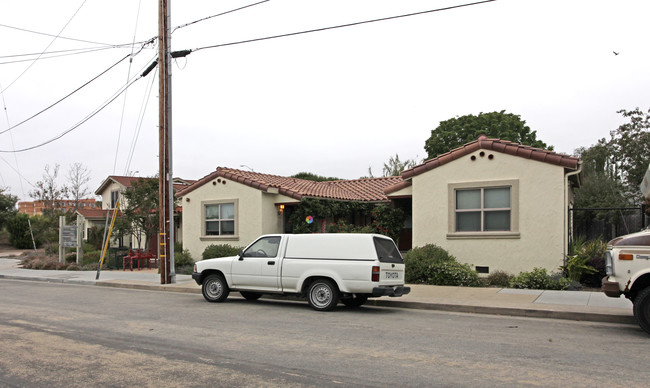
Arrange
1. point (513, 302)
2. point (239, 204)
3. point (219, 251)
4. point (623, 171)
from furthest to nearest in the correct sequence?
point (623, 171) → point (239, 204) → point (219, 251) → point (513, 302)

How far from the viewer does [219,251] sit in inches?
797

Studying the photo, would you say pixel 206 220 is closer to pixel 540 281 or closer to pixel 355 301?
pixel 355 301

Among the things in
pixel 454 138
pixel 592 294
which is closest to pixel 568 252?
pixel 592 294

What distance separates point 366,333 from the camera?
8.86 meters

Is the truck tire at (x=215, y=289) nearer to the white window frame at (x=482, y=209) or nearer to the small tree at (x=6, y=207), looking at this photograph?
the white window frame at (x=482, y=209)

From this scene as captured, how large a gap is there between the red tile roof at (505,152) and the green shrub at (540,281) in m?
3.03

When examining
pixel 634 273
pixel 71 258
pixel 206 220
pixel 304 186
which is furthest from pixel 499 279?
pixel 71 258

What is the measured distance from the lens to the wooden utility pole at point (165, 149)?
16.7 metres

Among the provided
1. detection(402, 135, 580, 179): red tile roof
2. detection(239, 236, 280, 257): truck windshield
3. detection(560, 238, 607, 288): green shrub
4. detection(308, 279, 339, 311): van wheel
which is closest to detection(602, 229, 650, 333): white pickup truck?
detection(308, 279, 339, 311): van wheel

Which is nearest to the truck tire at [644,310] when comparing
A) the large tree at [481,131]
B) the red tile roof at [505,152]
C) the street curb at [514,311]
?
the street curb at [514,311]

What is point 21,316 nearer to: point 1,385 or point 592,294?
point 1,385

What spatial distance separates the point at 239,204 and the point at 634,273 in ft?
48.5

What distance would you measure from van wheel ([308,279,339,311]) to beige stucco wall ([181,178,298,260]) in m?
8.88

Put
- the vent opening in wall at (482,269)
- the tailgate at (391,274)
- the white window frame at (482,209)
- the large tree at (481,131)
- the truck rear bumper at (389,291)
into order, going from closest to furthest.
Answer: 1. the truck rear bumper at (389,291)
2. the tailgate at (391,274)
3. the white window frame at (482,209)
4. the vent opening in wall at (482,269)
5. the large tree at (481,131)
